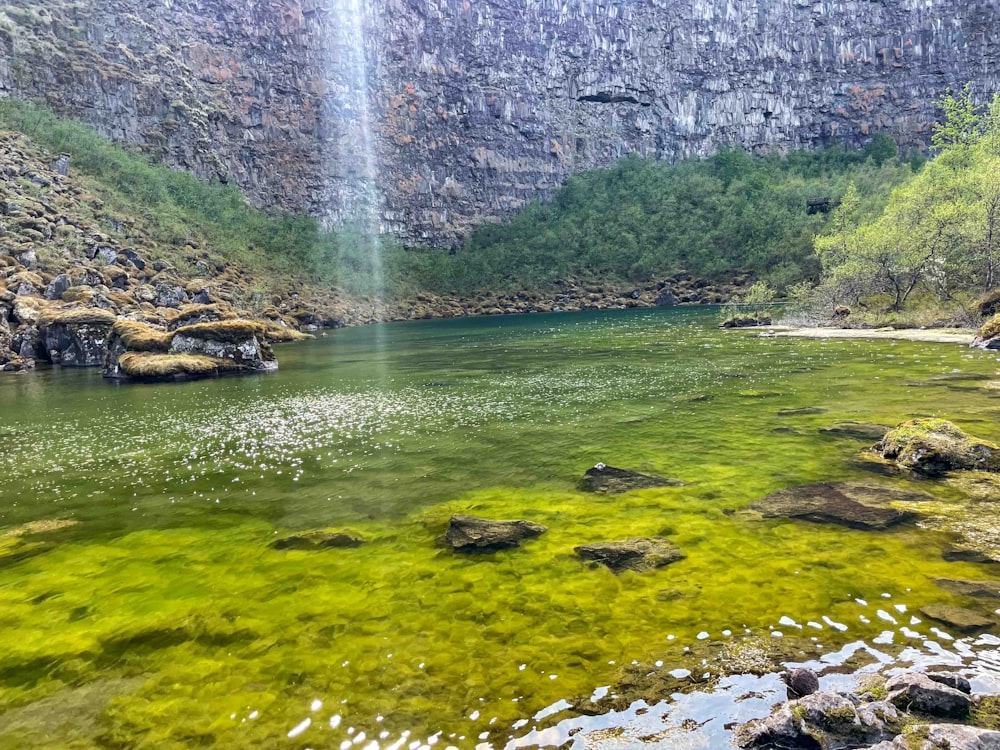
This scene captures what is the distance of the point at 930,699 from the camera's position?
4.67 m

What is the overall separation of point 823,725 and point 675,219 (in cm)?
14427

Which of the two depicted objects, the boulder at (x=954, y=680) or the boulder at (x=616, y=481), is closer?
the boulder at (x=954, y=680)

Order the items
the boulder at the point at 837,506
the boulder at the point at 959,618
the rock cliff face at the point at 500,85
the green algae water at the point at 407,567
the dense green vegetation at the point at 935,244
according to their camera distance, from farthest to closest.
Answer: the rock cliff face at the point at 500,85
the dense green vegetation at the point at 935,244
the boulder at the point at 837,506
the boulder at the point at 959,618
the green algae water at the point at 407,567

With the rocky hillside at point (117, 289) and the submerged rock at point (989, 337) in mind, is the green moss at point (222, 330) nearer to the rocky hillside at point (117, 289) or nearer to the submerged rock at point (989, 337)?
the rocky hillside at point (117, 289)

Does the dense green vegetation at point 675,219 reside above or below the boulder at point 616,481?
above

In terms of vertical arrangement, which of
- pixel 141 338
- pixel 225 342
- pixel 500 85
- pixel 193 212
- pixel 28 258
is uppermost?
pixel 500 85

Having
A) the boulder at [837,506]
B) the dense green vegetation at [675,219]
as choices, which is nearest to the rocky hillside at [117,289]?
the dense green vegetation at [675,219]

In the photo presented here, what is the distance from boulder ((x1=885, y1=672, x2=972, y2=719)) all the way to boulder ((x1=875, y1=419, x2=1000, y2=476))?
7.71m

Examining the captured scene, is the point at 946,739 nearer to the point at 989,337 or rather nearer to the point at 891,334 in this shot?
the point at 989,337

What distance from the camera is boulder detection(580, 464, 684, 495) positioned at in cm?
1141

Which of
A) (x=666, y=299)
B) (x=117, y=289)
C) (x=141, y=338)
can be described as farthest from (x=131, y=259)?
(x=666, y=299)

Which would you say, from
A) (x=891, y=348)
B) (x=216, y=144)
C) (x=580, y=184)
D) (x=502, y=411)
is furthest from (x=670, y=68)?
(x=502, y=411)

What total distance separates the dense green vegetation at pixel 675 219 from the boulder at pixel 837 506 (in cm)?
10918

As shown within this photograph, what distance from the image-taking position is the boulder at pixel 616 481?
11407 millimetres
